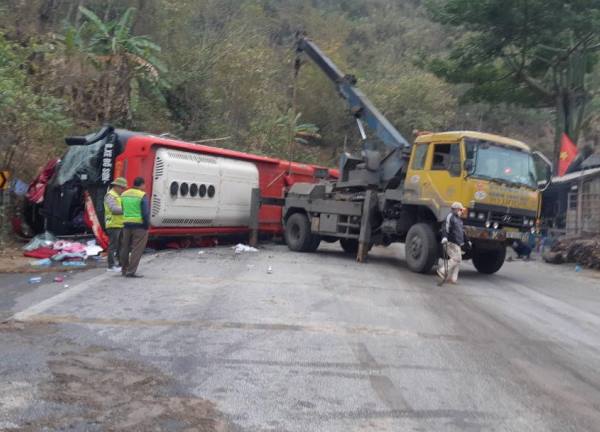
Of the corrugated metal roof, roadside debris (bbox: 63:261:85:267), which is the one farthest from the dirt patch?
the corrugated metal roof

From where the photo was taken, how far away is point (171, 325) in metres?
7.61

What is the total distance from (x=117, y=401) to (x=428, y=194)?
9942 millimetres

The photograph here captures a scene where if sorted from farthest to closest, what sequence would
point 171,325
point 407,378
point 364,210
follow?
point 364,210, point 171,325, point 407,378

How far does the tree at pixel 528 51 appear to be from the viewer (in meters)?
22.1

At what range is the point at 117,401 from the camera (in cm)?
507

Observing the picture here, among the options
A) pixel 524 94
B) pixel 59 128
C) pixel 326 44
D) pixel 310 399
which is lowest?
pixel 310 399

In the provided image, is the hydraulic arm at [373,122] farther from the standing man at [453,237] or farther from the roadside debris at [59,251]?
the roadside debris at [59,251]

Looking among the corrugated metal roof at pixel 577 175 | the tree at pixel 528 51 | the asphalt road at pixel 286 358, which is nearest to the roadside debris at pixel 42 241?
the asphalt road at pixel 286 358

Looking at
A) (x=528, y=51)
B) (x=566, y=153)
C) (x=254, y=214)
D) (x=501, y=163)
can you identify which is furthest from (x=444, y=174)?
(x=566, y=153)

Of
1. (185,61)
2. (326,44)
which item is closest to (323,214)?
(185,61)

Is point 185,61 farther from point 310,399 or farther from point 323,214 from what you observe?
point 310,399

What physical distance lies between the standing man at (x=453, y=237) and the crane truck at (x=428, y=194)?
58cm

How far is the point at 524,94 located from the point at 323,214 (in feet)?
42.6

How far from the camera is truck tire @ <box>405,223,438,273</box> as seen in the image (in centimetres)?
1393
